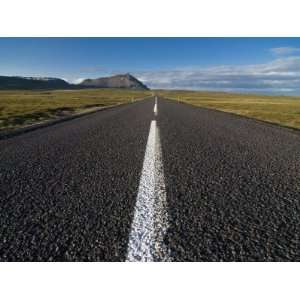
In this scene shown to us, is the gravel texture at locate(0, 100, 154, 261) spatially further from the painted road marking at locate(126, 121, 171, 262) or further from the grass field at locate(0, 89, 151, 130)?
the grass field at locate(0, 89, 151, 130)

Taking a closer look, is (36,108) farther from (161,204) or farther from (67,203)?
(161,204)

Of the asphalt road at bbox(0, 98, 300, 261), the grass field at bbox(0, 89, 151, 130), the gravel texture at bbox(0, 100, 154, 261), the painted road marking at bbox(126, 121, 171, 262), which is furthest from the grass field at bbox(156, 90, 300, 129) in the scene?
the grass field at bbox(0, 89, 151, 130)

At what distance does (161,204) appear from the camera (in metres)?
2.44

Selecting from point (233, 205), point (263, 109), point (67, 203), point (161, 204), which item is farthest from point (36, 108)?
point (233, 205)

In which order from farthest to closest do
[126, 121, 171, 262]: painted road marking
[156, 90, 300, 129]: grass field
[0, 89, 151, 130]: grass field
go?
[156, 90, 300, 129]: grass field, [0, 89, 151, 130]: grass field, [126, 121, 171, 262]: painted road marking

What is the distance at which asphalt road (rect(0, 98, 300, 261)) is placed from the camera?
175cm

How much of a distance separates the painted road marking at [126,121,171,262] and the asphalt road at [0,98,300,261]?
0.02 meters

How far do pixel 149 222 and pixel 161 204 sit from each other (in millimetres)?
386

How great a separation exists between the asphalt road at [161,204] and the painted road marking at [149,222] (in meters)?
0.02
